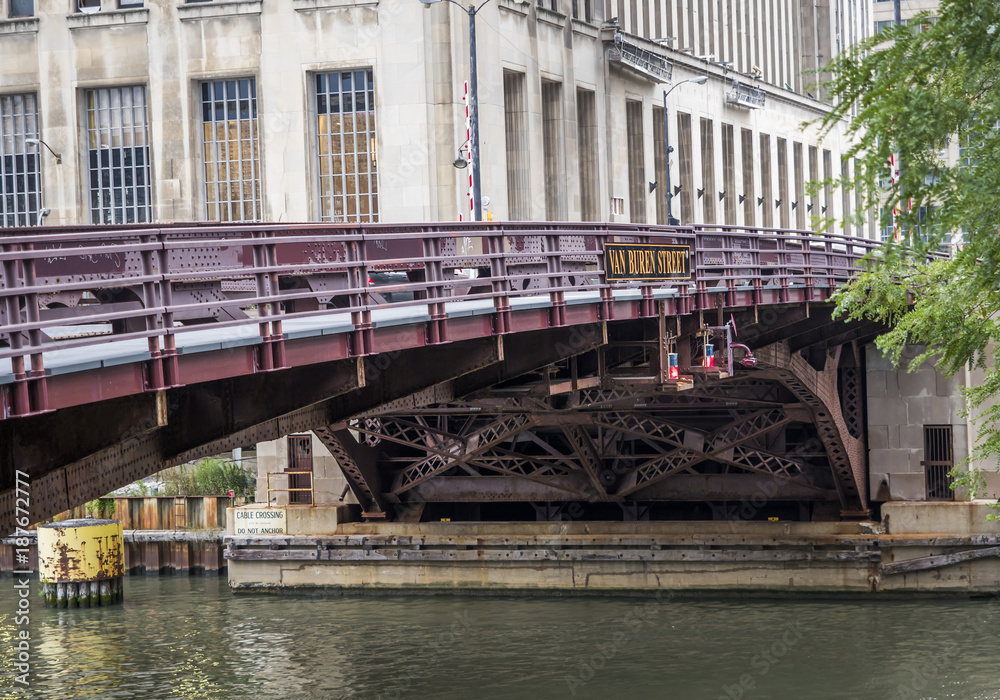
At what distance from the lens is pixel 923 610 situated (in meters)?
33.8

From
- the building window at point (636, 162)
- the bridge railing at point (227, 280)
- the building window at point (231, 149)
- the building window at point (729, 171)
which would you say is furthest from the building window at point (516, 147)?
the bridge railing at point (227, 280)

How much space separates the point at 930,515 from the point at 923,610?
3.35 metres

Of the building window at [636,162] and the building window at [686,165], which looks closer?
the building window at [636,162]

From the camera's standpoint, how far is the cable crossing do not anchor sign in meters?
24.1

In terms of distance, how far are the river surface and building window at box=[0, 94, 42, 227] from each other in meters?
16.5

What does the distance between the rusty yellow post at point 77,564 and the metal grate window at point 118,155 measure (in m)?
13.6

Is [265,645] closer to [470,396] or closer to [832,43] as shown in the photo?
[470,396]

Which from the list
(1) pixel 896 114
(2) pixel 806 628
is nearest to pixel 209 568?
(2) pixel 806 628

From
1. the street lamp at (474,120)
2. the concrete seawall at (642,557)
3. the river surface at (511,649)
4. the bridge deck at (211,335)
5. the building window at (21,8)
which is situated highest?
the building window at (21,8)

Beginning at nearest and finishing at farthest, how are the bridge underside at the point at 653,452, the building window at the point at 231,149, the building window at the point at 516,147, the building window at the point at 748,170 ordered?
the bridge underside at the point at 653,452
the building window at the point at 231,149
the building window at the point at 516,147
the building window at the point at 748,170

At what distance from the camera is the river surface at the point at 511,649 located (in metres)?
26.9

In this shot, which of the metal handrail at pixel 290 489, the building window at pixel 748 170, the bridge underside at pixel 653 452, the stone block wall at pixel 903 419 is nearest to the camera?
the bridge underside at pixel 653 452

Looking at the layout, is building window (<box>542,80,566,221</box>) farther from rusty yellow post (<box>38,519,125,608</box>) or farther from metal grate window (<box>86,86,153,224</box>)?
rusty yellow post (<box>38,519,125,608</box>)

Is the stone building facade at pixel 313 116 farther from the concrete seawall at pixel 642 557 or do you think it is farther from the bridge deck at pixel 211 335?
the bridge deck at pixel 211 335
